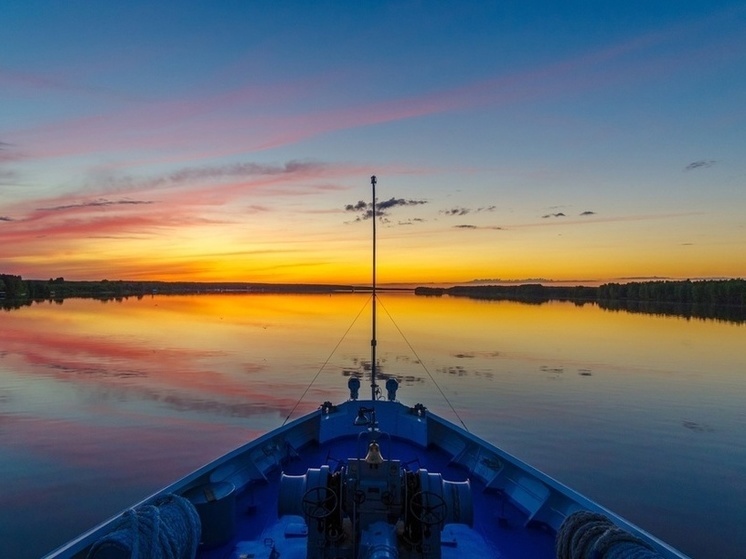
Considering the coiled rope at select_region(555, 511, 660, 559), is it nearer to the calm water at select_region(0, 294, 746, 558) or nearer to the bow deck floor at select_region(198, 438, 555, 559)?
the bow deck floor at select_region(198, 438, 555, 559)

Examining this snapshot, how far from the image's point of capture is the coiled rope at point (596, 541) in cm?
461

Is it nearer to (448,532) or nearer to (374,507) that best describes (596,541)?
(374,507)

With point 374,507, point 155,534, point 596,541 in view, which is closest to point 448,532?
point 374,507

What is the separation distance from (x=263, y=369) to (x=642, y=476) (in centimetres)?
2383

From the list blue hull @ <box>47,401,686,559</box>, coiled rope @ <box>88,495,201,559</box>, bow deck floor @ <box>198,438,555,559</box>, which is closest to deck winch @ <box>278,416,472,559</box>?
blue hull @ <box>47,401,686,559</box>

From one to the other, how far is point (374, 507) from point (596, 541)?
2.36m

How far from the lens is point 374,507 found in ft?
18.5

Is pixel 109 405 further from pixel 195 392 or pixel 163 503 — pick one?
pixel 163 503

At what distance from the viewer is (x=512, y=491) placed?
9.16 meters

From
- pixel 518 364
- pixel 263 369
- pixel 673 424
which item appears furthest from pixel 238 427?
pixel 518 364

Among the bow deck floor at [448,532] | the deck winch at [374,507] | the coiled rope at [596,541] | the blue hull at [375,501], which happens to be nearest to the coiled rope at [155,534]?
the blue hull at [375,501]

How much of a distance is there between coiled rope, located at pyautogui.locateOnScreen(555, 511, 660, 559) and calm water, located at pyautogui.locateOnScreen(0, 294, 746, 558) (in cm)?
804

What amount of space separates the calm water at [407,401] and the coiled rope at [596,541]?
8.04 m

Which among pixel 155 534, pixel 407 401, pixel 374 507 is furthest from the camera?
pixel 407 401
